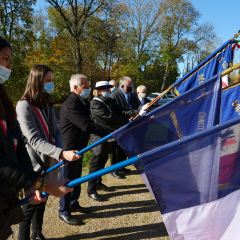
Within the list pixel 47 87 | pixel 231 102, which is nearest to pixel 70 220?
pixel 47 87

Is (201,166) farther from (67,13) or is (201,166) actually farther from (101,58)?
(101,58)

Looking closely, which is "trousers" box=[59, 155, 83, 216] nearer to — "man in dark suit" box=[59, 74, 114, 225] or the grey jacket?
"man in dark suit" box=[59, 74, 114, 225]

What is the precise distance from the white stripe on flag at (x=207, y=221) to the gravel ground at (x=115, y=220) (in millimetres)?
1755

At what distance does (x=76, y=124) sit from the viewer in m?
3.03

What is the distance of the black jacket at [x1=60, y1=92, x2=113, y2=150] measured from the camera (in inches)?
119

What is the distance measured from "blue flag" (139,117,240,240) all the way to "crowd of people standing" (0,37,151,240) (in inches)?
26.7

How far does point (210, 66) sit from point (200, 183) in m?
2.76

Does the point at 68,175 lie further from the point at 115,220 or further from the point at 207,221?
the point at 207,221

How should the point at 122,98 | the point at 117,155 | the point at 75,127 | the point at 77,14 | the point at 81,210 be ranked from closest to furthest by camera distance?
the point at 75,127
the point at 81,210
the point at 122,98
the point at 117,155
the point at 77,14

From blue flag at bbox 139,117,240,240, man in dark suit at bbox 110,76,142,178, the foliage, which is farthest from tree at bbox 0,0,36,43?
blue flag at bbox 139,117,240,240

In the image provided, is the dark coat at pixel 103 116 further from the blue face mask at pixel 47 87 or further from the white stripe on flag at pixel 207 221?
the white stripe on flag at pixel 207 221

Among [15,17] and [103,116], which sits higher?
[15,17]

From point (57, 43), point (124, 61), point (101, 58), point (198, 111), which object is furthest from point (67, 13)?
point (198, 111)

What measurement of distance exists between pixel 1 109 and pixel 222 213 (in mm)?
1812
